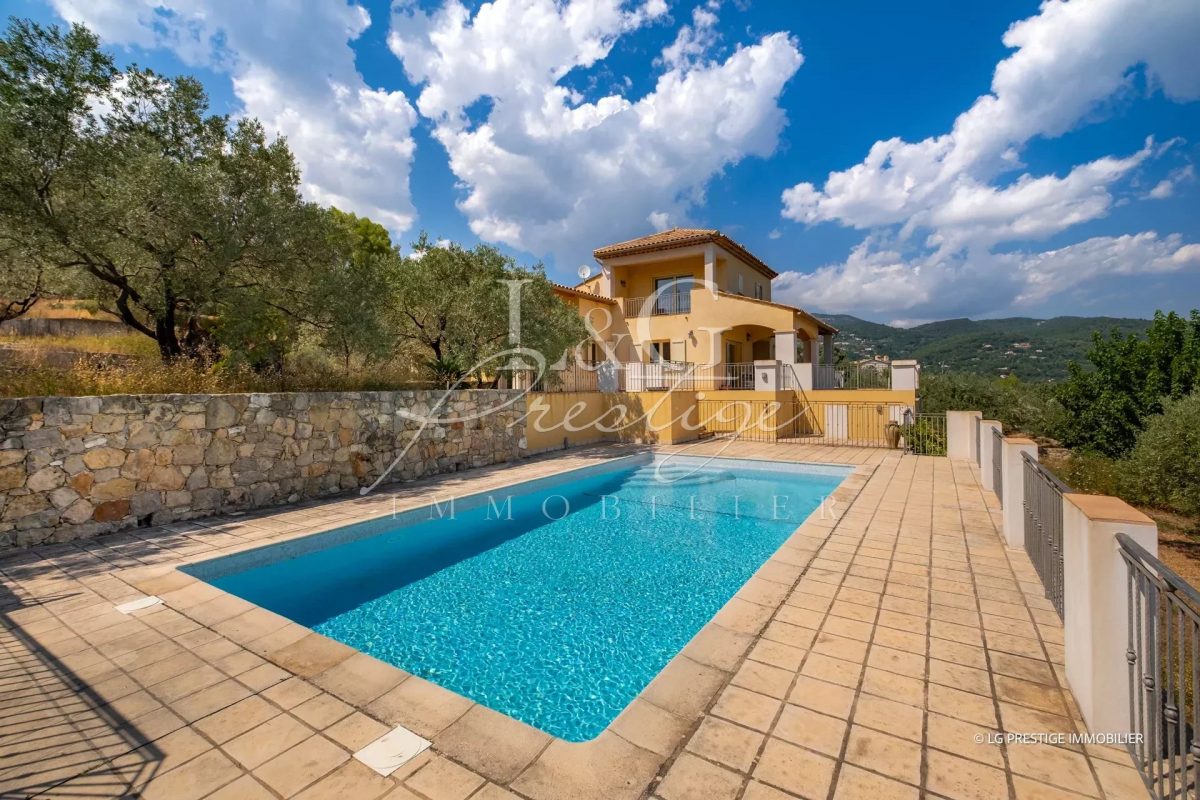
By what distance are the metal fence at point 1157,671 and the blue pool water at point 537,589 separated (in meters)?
2.95

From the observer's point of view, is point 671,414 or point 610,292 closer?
point 671,414

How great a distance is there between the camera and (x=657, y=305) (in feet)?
70.6

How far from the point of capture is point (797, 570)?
489 centimetres

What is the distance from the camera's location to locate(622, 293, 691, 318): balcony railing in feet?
68.3

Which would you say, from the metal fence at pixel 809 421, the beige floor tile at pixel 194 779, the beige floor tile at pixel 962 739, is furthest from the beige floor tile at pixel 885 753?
the metal fence at pixel 809 421

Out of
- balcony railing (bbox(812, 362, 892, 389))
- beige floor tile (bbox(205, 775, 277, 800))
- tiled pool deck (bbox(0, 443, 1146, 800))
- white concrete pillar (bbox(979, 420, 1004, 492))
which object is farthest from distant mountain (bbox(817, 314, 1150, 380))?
beige floor tile (bbox(205, 775, 277, 800))

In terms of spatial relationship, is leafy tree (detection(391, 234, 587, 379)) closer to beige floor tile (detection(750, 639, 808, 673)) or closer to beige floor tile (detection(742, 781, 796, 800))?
beige floor tile (detection(750, 639, 808, 673))

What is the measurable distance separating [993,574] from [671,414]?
35.5 ft

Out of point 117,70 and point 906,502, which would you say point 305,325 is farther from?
point 906,502

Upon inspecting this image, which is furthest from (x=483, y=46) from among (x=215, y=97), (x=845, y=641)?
(x=845, y=641)

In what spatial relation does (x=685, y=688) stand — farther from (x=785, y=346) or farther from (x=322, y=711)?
(x=785, y=346)

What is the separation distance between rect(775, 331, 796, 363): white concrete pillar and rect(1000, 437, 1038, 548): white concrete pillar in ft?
40.3

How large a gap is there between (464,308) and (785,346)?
12000 mm

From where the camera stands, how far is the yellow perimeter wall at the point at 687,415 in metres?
15.0
